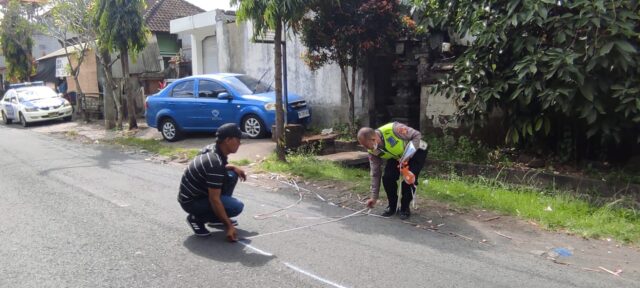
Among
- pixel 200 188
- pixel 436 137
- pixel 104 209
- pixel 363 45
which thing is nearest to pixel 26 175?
pixel 104 209

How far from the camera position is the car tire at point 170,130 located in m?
13.1

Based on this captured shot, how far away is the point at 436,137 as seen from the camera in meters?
9.78

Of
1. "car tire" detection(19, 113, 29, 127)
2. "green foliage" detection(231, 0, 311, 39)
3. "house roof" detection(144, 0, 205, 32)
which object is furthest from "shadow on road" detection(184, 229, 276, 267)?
"house roof" detection(144, 0, 205, 32)

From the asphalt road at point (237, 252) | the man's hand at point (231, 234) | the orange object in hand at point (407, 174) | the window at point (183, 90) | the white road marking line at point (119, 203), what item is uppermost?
the window at point (183, 90)

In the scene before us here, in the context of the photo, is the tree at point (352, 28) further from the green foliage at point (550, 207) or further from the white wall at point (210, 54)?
the white wall at point (210, 54)

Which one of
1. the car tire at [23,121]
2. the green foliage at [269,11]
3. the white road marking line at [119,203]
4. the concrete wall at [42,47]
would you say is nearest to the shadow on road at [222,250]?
the white road marking line at [119,203]

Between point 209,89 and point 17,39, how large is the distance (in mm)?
19135

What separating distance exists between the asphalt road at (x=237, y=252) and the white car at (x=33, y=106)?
48.5 ft

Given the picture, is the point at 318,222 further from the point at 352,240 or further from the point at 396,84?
the point at 396,84

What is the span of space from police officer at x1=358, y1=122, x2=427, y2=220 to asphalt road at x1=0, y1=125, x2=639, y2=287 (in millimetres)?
252

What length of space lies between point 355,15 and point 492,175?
3.96 metres

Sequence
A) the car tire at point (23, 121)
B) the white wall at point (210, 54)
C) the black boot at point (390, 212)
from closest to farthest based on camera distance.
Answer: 1. the black boot at point (390, 212)
2. the white wall at point (210, 54)
3. the car tire at point (23, 121)

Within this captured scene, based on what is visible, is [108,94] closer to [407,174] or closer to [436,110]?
[436,110]

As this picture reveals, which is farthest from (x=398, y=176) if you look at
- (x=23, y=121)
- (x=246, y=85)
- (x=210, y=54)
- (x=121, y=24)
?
(x=23, y=121)
